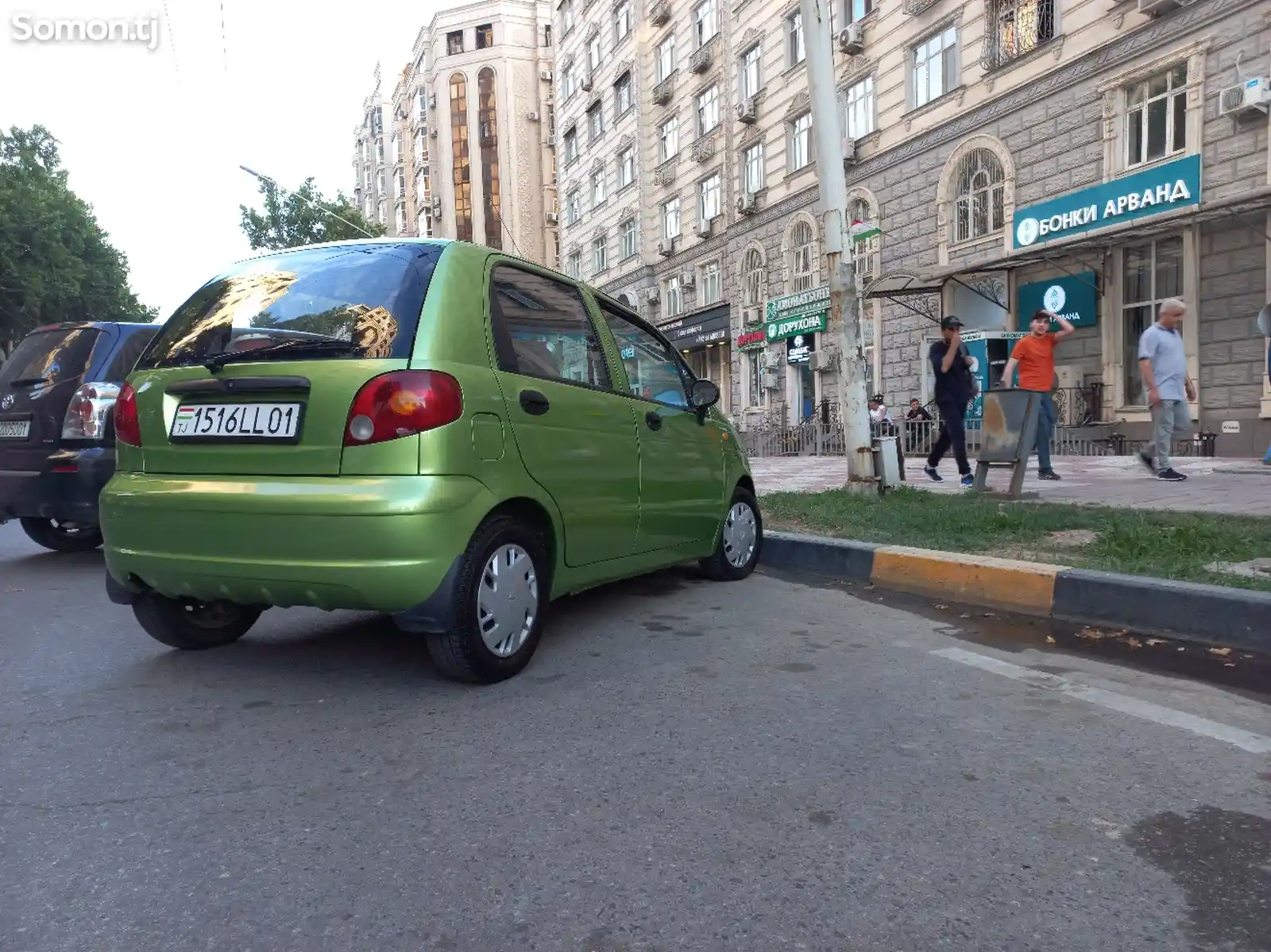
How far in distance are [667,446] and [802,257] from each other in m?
20.4

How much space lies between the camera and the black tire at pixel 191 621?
12.9 ft

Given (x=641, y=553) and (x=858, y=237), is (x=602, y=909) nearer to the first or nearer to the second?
(x=641, y=553)

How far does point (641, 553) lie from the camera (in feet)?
15.2

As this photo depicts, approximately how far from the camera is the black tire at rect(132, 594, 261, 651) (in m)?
3.93

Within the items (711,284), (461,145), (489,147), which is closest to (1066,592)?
(711,284)

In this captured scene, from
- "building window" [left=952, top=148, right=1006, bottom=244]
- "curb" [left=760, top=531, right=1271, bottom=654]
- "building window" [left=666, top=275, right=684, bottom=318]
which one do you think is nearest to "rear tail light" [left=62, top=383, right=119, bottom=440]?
"curb" [left=760, top=531, right=1271, bottom=654]

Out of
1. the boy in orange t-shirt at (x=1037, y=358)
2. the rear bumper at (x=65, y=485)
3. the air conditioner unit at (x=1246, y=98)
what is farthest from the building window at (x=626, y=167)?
the rear bumper at (x=65, y=485)

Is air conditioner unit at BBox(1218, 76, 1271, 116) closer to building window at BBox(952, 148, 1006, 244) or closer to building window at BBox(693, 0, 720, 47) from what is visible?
building window at BBox(952, 148, 1006, 244)

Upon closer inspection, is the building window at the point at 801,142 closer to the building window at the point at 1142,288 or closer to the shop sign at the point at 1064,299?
the shop sign at the point at 1064,299

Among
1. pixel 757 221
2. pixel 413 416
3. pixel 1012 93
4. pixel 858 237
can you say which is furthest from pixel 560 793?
pixel 757 221

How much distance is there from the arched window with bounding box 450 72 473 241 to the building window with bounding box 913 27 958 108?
3905cm

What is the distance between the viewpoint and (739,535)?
19.1 ft

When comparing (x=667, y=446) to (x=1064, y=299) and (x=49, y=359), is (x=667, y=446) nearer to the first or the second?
(x=49, y=359)

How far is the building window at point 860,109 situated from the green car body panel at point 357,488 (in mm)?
19608
